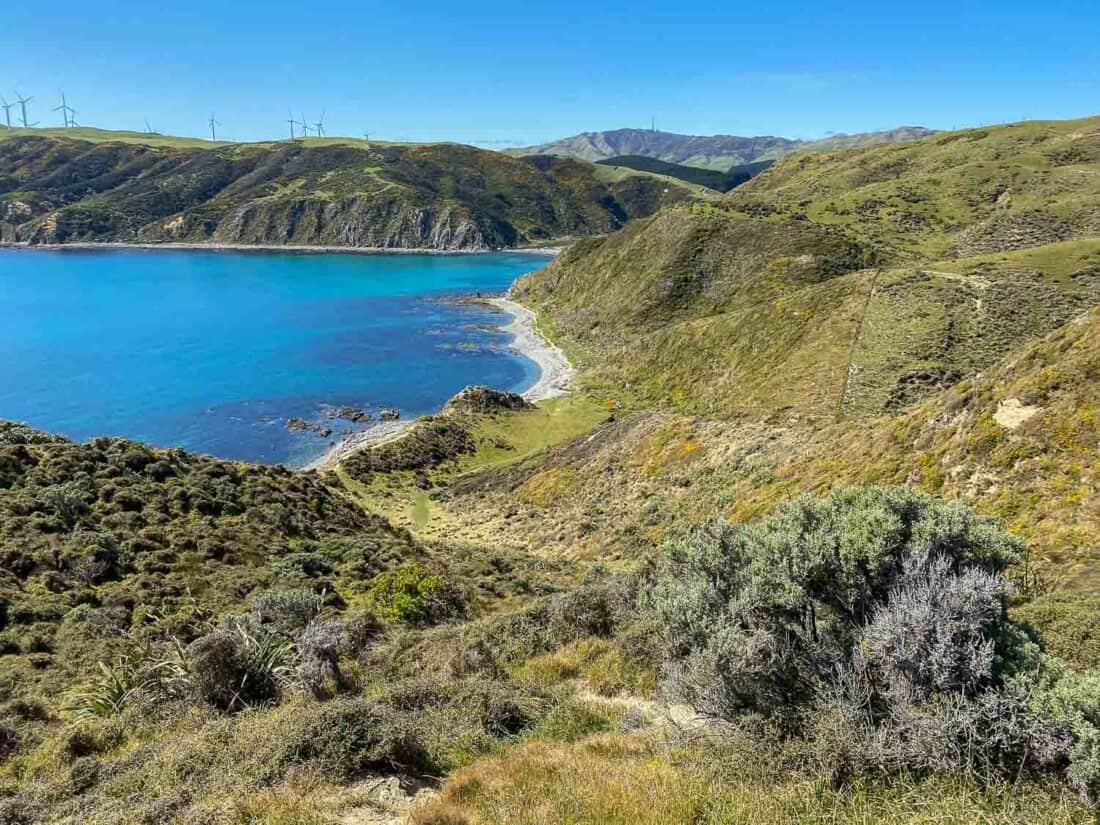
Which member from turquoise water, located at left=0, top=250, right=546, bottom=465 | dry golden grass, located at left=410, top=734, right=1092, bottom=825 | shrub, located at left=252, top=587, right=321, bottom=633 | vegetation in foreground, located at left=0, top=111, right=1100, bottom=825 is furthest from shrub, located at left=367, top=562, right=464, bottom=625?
turquoise water, located at left=0, top=250, right=546, bottom=465

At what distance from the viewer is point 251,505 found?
82.5 feet

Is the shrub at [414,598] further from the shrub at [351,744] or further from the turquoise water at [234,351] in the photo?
the turquoise water at [234,351]

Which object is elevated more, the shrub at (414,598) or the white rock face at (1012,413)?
the white rock face at (1012,413)

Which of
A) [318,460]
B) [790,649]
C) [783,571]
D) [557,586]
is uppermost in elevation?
[783,571]

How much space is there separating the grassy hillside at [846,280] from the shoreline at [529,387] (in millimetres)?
3708

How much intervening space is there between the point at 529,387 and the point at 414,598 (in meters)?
61.5

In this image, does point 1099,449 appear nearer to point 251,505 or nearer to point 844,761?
Result: point 844,761

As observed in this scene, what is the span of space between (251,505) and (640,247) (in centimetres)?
8490

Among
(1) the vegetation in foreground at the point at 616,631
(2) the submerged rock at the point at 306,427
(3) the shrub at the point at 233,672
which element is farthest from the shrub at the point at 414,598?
(2) the submerged rock at the point at 306,427

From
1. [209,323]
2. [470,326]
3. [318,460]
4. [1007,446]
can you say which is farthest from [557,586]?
[209,323]

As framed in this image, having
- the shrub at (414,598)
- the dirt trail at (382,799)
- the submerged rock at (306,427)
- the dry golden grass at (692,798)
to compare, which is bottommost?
the submerged rock at (306,427)

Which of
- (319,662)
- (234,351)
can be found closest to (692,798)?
(319,662)

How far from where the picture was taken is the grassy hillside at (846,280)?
129 ft

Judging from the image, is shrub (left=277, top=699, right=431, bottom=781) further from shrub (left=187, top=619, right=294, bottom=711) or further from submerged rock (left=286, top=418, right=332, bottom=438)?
submerged rock (left=286, top=418, right=332, bottom=438)
